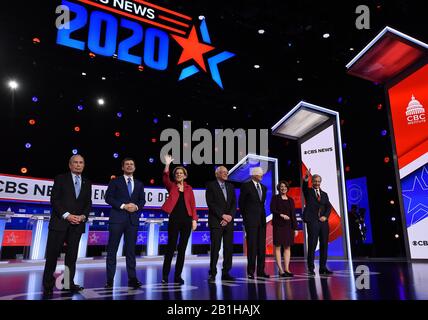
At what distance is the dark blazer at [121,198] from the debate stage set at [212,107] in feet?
5.65

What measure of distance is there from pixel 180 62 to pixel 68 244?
762cm

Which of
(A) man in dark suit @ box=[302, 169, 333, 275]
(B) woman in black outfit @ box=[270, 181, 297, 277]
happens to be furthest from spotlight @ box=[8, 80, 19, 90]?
(A) man in dark suit @ box=[302, 169, 333, 275]

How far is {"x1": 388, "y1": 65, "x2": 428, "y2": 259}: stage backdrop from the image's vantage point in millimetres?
5707

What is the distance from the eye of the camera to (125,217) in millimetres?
3500

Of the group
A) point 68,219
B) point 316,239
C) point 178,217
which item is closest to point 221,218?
point 178,217

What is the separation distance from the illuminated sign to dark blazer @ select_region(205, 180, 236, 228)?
6.04m

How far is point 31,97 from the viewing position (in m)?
10.5

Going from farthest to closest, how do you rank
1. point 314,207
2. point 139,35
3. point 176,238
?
point 139,35
point 314,207
point 176,238

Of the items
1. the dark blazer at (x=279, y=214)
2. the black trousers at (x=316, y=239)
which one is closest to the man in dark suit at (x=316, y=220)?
the black trousers at (x=316, y=239)

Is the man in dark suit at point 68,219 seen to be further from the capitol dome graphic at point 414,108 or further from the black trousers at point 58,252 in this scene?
the capitol dome graphic at point 414,108

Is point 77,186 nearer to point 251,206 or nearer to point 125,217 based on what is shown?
point 125,217

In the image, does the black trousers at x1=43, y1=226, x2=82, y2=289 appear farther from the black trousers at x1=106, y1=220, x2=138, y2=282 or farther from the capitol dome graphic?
the capitol dome graphic

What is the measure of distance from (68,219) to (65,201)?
8.0 inches
